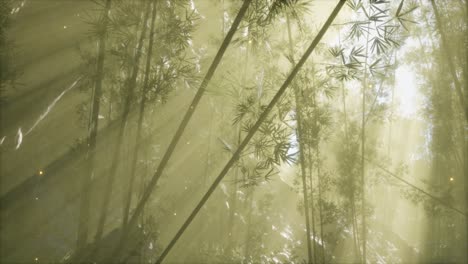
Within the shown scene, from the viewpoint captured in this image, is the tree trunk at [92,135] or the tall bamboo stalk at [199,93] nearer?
the tall bamboo stalk at [199,93]

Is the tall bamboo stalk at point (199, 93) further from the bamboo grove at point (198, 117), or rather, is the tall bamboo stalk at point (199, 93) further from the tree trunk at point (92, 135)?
the tree trunk at point (92, 135)

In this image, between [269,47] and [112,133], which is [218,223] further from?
[269,47]

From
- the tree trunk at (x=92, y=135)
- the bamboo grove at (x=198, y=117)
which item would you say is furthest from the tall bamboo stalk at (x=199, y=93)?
the tree trunk at (x=92, y=135)

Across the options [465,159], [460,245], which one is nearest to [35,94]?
[465,159]

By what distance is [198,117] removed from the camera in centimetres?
793

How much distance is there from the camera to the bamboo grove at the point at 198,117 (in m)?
3.03

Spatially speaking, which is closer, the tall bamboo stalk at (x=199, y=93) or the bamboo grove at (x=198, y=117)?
the tall bamboo stalk at (x=199, y=93)

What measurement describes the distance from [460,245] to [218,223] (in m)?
8.67

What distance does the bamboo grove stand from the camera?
303 centimetres

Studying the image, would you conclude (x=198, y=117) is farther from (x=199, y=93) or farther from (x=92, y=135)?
(x=199, y=93)

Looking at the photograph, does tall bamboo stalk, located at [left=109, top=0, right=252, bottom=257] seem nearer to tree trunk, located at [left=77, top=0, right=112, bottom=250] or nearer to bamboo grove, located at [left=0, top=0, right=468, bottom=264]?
bamboo grove, located at [left=0, top=0, right=468, bottom=264]

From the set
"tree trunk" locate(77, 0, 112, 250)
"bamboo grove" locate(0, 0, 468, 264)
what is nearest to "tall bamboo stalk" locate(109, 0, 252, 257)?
"bamboo grove" locate(0, 0, 468, 264)

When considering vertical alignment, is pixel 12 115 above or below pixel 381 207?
above

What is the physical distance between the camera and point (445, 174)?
9070mm
